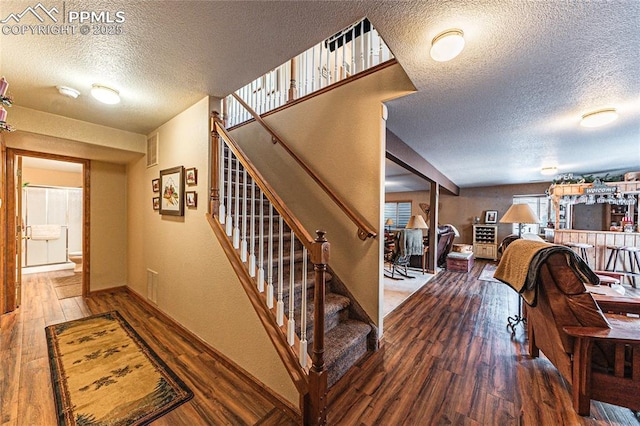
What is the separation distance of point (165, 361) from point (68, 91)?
8.77ft

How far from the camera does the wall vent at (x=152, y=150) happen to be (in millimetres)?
3200

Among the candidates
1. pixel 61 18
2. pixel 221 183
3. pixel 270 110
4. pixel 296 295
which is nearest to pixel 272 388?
pixel 296 295

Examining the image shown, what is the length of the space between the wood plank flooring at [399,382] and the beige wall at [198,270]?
0.63ft

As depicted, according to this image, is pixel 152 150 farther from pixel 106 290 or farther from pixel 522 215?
pixel 522 215

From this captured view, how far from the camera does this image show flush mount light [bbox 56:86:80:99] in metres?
2.17

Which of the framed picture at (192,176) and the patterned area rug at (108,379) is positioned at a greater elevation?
the framed picture at (192,176)

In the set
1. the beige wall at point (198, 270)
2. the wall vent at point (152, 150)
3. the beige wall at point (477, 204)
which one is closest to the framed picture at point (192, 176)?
the beige wall at point (198, 270)

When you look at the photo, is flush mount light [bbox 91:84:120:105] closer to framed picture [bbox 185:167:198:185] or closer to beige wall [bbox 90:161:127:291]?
framed picture [bbox 185:167:198:185]

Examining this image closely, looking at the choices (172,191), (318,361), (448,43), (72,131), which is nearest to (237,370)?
Answer: (318,361)

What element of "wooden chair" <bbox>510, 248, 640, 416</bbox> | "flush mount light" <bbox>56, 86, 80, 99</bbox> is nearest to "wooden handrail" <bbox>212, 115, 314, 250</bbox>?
"flush mount light" <bbox>56, 86, 80, 99</bbox>

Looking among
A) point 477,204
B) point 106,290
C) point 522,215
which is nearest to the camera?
point 522,215

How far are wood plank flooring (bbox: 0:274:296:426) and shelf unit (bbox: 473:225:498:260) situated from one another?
790 cm

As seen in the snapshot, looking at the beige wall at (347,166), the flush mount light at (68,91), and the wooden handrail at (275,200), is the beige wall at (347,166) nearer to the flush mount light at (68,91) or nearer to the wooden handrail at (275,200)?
the wooden handrail at (275,200)

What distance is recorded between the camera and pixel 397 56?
68.7 inches
